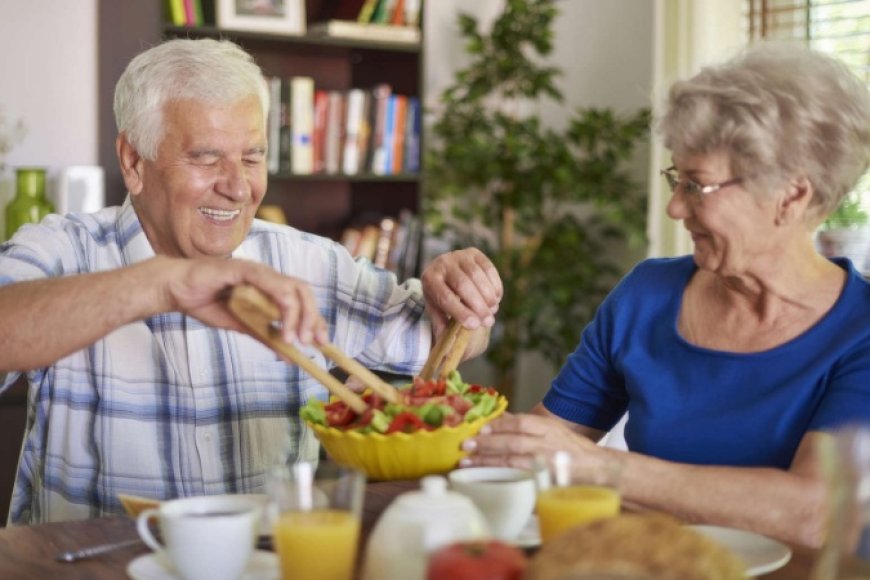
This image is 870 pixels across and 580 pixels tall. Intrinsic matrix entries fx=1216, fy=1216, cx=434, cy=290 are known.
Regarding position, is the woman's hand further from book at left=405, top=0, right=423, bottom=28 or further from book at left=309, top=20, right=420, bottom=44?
book at left=405, top=0, right=423, bottom=28

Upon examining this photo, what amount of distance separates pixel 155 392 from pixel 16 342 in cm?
48

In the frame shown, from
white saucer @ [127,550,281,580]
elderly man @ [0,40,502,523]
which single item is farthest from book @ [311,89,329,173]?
white saucer @ [127,550,281,580]

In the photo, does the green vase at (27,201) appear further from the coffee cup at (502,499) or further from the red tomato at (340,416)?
the coffee cup at (502,499)

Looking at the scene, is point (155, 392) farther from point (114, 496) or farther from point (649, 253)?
point (649, 253)

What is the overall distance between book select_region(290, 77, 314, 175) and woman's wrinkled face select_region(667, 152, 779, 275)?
7.81ft

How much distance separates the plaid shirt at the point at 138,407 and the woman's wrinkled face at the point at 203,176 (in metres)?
0.07

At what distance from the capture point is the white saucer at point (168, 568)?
1.25 m

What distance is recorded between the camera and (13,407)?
330cm

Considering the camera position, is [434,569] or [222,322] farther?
[222,322]

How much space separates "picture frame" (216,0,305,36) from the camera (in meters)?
3.88

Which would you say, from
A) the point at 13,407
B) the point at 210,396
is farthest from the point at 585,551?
the point at 13,407

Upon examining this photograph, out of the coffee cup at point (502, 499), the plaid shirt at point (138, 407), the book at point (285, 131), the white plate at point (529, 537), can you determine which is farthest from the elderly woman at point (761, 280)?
the book at point (285, 131)

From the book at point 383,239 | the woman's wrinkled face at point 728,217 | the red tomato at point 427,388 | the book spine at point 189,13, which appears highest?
the book spine at point 189,13

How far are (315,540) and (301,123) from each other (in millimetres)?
3141
